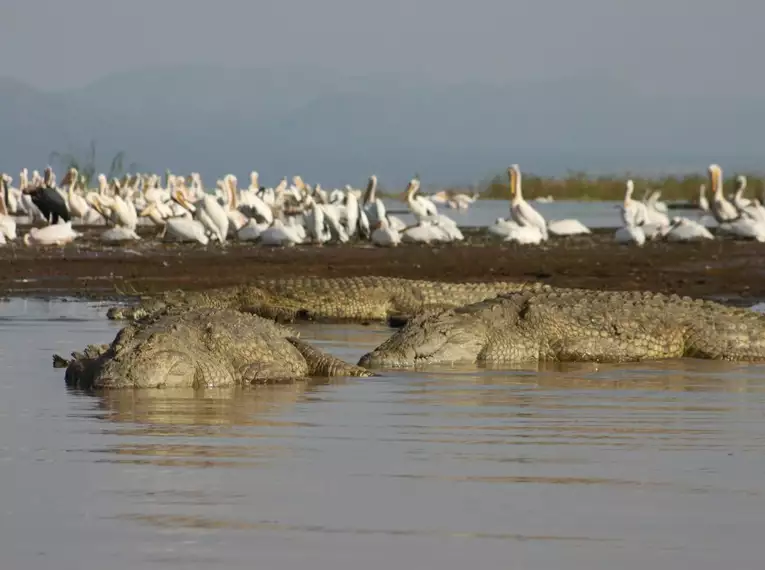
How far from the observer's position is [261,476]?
661 centimetres

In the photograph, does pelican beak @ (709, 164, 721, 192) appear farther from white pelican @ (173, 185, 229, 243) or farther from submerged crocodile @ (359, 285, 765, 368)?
submerged crocodile @ (359, 285, 765, 368)

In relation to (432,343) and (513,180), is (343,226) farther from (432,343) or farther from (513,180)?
(432,343)

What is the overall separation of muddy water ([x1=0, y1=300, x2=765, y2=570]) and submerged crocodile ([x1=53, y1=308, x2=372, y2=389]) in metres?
0.17

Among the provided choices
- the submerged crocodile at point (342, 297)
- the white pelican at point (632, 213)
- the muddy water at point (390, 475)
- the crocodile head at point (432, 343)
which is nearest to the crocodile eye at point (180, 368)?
the muddy water at point (390, 475)

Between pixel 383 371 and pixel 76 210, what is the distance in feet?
92.9

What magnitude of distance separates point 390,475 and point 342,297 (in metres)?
9.16

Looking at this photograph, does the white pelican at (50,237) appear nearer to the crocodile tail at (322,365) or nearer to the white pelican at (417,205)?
the white pelican at (417,205)

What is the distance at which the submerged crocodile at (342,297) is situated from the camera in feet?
51.6

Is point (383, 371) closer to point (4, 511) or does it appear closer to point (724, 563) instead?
point (4, 511)

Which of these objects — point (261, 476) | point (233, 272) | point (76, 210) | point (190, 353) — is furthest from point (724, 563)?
point (76, 210)

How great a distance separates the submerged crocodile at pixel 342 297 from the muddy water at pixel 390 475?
→ 5333 mm

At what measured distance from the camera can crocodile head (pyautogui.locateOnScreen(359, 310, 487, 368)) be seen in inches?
432

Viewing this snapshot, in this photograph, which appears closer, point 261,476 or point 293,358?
point 261,476

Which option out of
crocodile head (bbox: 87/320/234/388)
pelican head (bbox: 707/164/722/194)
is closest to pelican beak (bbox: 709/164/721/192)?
pelican head (bbox: 707/164/722/194)
